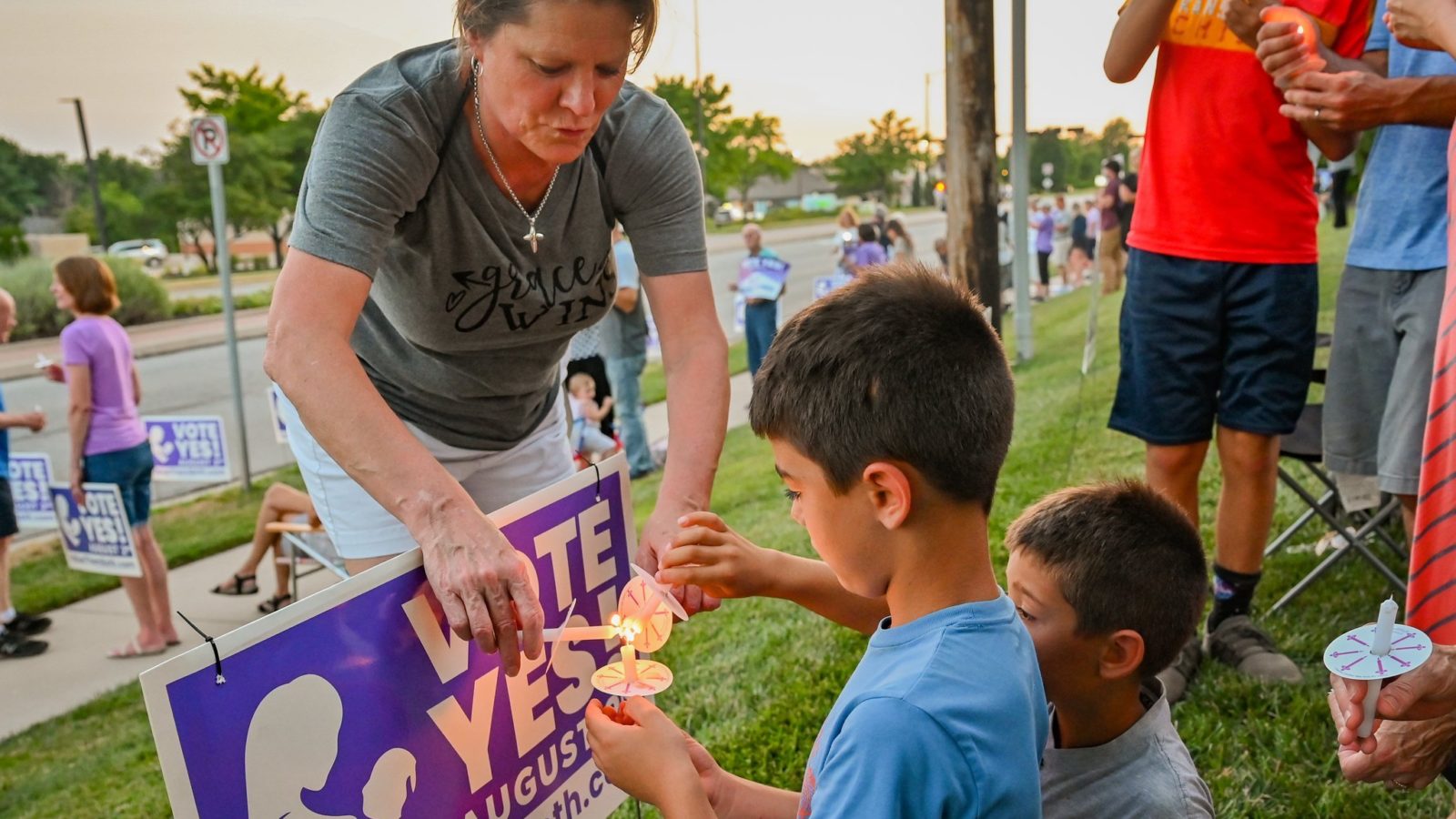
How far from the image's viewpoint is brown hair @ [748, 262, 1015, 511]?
1.33 metres

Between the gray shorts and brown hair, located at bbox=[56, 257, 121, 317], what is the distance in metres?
5.53

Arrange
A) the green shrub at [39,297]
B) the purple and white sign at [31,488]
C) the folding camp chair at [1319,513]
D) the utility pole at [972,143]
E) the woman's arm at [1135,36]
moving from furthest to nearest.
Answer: the green shrub at [39,297], the utility pole at [972,143], the purple and white sign at [31,488], the folding camp chair at [1319,513], the woman's arm at [1135,36]

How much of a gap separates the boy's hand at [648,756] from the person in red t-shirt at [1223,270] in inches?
73.3

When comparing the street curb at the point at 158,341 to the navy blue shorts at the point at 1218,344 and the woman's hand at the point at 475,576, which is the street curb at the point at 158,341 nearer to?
the navy blue shorts at the point at 1218,344

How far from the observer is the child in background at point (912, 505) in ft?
4.07

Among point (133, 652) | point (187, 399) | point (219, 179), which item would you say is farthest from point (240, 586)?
point (187, 399)

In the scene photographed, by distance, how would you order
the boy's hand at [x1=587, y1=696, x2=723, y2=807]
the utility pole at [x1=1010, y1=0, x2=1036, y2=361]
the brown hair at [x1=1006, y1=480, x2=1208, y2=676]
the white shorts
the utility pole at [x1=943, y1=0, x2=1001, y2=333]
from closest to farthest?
the boy's hand at [x1=587, y1=696, x2=723, y2=807]
the brown hair at [x1=1006, y1=480, x2=1208, y2=676]
the white shorts
the utility pole at [x1=943, y1=0, x2=1001, y2=333]
the utility pole at [x1=1010, y1=0, x2=1036, y2=361]

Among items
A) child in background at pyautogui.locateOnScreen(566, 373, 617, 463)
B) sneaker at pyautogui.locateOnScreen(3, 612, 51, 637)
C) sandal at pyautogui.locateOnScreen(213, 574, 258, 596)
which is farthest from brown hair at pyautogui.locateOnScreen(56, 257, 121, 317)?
child in background at pyautogui.locateOnScreen(566, 373, 617, 463)

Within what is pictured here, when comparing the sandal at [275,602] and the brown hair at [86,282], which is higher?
the brown hair at [86,282]

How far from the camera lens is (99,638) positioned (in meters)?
6.10

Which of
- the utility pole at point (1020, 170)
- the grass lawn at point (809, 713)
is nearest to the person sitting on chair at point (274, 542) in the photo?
the grass lawn at point (809, 713)

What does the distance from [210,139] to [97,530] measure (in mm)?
3645

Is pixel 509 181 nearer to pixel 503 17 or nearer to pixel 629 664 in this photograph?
pixel 503 17

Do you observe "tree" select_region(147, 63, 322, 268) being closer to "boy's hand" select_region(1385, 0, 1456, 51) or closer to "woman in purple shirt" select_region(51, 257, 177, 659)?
"woman in purple shirt" select_region(51, 257, 177, 659)
